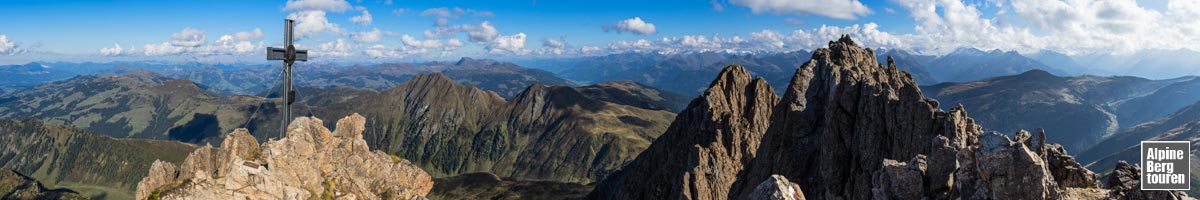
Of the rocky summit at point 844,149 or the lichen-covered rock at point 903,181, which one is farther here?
the lichen-covered rock at point 903,181

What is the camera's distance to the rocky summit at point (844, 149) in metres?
21.6

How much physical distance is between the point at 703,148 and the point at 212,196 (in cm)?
6730

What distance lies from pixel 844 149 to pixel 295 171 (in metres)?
63.7

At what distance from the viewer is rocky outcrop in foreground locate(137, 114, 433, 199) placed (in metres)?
47.2

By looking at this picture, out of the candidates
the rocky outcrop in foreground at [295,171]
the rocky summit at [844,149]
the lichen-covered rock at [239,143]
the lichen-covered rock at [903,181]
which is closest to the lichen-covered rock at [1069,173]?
the rocky summit at [844,149]

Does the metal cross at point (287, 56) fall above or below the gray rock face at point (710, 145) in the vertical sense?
above

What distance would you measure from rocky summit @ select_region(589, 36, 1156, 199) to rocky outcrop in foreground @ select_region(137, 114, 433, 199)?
139 ft

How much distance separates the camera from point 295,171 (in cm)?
6969

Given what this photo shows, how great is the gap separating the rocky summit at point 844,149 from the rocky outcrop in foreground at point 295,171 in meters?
42.2

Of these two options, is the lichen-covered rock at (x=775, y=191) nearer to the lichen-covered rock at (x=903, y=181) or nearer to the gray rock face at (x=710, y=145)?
the lichen-covered rock at (x=903, y=181)

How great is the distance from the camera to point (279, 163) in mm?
66188

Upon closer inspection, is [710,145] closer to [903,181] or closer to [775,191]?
[903,181]

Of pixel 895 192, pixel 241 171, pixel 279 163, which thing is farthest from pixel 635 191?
pixel 895 192

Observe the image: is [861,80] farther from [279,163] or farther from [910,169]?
[279,163]
